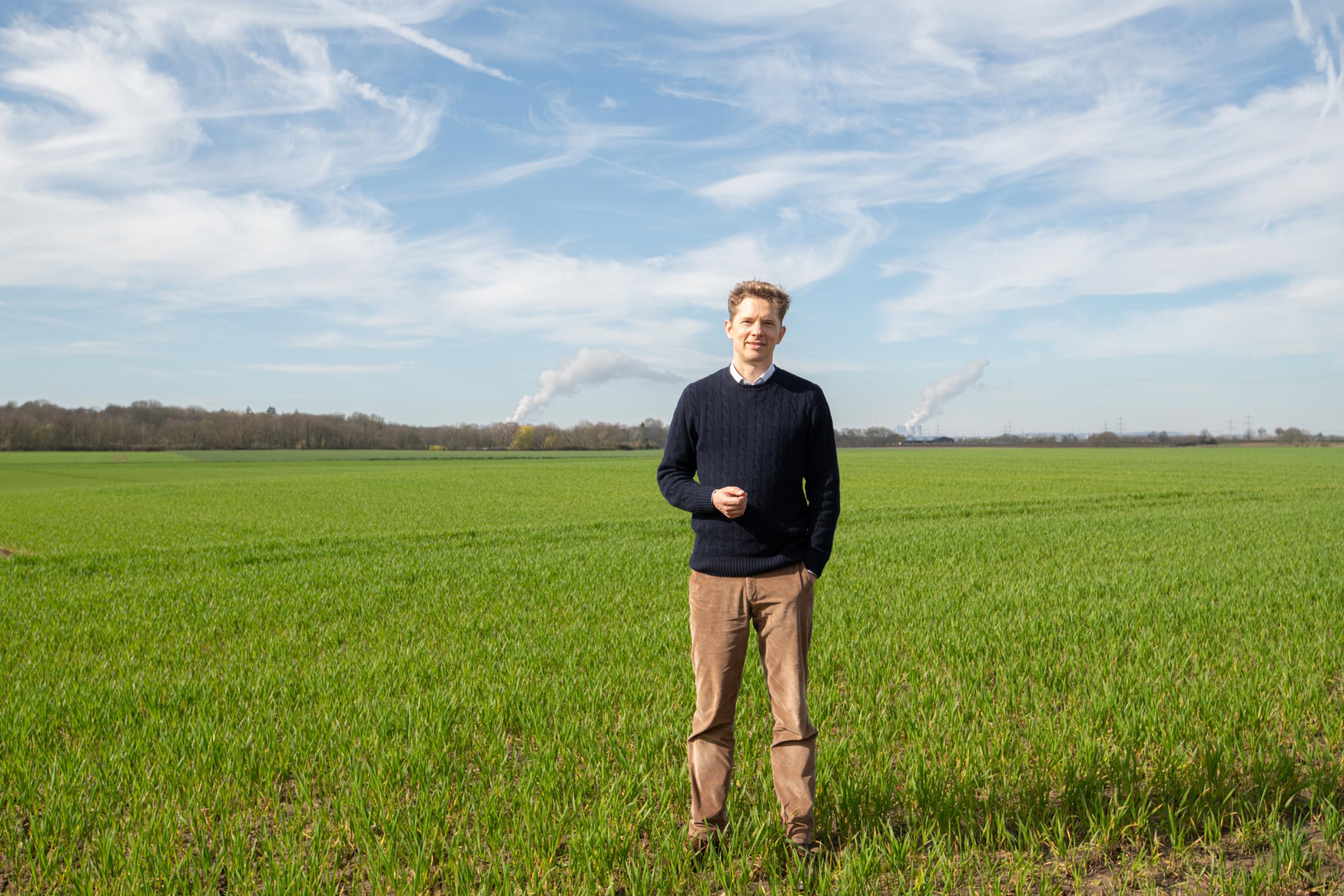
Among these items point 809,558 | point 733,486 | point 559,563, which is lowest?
point 559,563

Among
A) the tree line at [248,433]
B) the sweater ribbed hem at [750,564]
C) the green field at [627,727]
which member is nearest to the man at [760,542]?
the sweater ribbed hem at [750,564]

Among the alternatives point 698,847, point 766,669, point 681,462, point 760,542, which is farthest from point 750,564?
point 698,847

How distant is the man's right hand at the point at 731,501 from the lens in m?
3.41

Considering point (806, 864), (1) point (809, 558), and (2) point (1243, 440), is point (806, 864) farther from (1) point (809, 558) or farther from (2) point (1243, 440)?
(2) point (1243, 440)

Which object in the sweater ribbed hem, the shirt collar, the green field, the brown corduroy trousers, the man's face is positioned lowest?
the green field

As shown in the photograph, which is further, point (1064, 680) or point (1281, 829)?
point (1064, 680)

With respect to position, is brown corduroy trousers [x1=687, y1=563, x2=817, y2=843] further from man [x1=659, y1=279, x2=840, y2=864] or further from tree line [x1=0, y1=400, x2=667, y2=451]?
tree line [x1=0, y1=400, x2=667, y2=451]

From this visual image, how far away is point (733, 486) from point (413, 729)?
333 centimetres

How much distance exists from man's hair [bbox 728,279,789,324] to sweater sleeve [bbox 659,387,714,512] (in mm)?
490

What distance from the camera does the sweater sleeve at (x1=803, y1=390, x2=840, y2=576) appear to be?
3596 mm

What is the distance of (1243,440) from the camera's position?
159 m

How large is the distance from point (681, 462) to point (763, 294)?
88cm

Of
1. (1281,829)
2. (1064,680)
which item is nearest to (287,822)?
(1281,829)

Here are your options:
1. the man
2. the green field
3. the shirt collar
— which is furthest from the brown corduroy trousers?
the shirt collar
